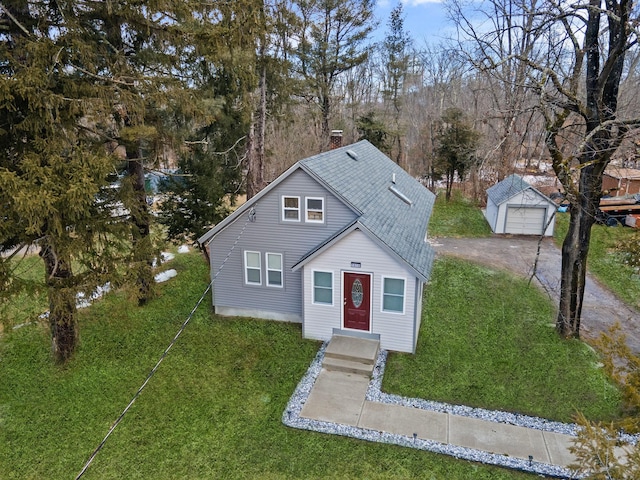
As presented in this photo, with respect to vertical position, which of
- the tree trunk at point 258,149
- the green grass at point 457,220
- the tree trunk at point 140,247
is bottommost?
the green grass at point 457,220

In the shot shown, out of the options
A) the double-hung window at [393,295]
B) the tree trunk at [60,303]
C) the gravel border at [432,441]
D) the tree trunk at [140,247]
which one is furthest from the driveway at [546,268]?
the tree trunk at [60,303]

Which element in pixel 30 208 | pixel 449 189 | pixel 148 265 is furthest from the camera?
pixel 449 189

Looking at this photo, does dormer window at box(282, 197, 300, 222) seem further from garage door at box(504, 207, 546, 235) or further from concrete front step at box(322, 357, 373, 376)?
garage door at box(504, 207, 546, 235)

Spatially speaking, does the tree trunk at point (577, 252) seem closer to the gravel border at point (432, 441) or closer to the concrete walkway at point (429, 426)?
the gravel border at point (432, 441)

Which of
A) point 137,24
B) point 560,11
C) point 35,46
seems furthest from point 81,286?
point 560,11

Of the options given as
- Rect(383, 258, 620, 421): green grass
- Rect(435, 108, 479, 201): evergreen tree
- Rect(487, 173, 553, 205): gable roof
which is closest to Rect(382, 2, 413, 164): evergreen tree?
Rect(435, 108, 479, 201): evergreen tree

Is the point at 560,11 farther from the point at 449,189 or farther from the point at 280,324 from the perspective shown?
the point at 449,189
